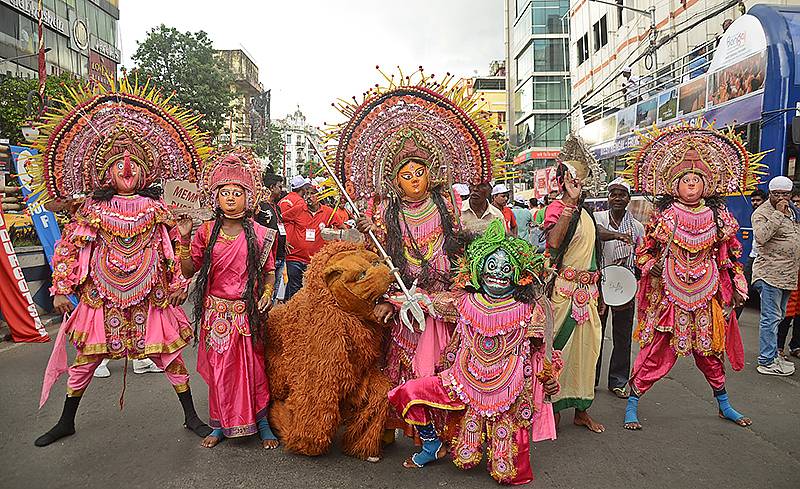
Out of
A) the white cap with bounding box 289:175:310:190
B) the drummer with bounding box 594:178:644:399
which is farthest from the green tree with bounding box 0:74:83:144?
the drummer with bounding box 594:178:644:399

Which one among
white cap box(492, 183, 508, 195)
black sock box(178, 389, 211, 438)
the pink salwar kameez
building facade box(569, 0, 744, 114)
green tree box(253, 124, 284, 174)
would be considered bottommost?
black sock box(178, 389, 211, 438)

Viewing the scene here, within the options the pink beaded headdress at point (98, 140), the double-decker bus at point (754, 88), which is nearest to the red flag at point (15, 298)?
the pink beaded headdress at point (98, 140)

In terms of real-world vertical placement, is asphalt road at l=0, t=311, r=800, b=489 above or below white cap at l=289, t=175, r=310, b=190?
below

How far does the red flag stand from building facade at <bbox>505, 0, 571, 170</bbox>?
36552mm

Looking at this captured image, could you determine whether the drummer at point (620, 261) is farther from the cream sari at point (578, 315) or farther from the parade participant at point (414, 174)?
the parade participant at point (414, 174)

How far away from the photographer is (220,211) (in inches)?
167

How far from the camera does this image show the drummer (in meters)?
5.46

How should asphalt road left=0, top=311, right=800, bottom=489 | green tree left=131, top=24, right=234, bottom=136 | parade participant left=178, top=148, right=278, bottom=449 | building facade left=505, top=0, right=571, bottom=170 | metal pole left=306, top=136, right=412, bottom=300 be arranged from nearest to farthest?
asphalt road left=0, top=311, right=800, bottom=489, metal pole left=306, top=136, right=412, bottom=300, parade participant left=178, top=148, right=278, bottom=449, green tree left=131, top=24, right=234, bottom=136, building facade left=505, top=0, right=571, bottom=170

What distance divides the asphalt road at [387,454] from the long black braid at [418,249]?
122 centimetres

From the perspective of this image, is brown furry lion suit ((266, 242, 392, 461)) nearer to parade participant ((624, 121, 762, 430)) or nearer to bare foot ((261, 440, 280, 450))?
bare foot ((261, 440, 280, 450))

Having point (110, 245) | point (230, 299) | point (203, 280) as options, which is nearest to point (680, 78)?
point (230, 299)

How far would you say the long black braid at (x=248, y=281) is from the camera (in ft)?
13.5

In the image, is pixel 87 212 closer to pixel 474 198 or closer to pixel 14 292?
pixel 14 292

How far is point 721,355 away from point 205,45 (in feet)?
78.9
